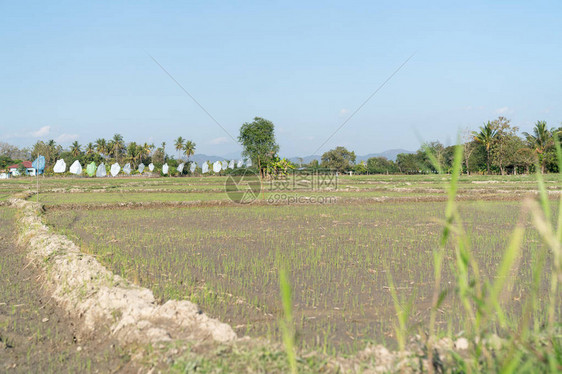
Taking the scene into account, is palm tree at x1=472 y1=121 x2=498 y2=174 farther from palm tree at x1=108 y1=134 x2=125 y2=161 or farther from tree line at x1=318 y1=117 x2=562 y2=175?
palm tree at x1=108 y1=134 x2=125 y2=161

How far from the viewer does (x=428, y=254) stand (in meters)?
7.47

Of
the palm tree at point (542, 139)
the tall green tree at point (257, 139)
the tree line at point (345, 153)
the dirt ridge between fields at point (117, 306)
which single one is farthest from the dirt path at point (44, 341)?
the palm tree at point (542, 139)

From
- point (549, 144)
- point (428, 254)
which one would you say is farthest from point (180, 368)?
point (549, 144)

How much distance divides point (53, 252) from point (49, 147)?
70.9m

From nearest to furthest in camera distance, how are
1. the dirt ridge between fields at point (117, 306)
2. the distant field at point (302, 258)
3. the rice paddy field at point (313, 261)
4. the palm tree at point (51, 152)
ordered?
the dirt ridge between fields at point (117, 306) → the rice paddy field at point (313, 261) → the distant field at point (302, 258) → the palm tree at point (51, 152)

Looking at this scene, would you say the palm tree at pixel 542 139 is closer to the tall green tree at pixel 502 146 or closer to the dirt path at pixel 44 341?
the tall green tree at pixel 502 146

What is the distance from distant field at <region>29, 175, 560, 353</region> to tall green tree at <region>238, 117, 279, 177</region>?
27.8m

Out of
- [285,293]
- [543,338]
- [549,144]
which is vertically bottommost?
[543,338]

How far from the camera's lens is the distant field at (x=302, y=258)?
4305 millimetres

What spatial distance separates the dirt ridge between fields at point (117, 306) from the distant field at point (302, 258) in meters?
0.44

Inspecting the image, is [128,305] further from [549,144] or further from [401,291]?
[549,144]

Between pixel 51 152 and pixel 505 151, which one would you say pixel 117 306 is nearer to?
pixel 505 151

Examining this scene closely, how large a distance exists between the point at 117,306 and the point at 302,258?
3.52m

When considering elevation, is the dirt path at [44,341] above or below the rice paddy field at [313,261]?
below
